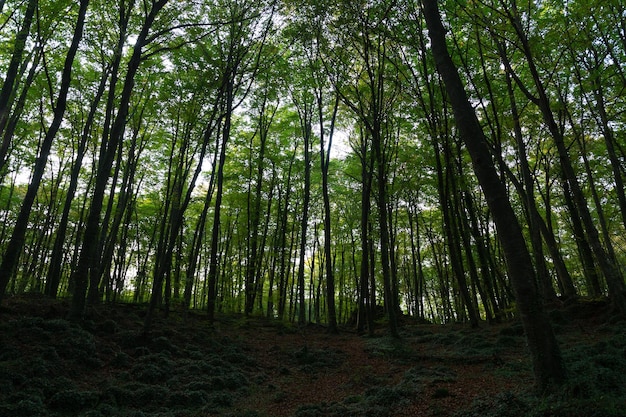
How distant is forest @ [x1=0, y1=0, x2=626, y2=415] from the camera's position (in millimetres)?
9125

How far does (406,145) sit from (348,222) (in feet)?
28.8

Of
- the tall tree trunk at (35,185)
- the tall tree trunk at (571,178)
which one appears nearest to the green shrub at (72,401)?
the tall tree trunk at (35,185)

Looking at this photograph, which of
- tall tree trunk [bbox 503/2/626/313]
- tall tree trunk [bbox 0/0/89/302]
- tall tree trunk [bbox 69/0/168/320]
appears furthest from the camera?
tall tree trunk [bbox 69/0/168/320]

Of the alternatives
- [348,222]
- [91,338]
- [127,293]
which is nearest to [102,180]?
[91,338]

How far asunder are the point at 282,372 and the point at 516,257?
7740 mm

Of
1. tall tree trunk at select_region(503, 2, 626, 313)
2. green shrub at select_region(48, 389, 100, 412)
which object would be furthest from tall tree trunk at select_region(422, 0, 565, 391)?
green shrub at select_region(48, 389, 100, 412)

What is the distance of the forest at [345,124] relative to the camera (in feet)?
29.9

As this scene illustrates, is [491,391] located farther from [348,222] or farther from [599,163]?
[348,222]

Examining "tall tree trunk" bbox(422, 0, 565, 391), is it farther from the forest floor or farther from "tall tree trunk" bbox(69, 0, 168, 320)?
"tall tree trunk" bbox(69, 0, 168, 320)

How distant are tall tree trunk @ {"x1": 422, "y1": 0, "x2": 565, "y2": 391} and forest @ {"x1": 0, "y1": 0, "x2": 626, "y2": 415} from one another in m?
0.02

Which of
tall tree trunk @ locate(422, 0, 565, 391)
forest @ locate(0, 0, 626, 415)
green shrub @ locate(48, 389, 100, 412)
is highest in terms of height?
forest @ locate(0, 0, 626, 415)

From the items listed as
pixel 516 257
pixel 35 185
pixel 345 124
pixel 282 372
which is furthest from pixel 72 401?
pixel 345 124

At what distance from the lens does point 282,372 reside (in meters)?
10.3

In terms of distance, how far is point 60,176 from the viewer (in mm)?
21375
